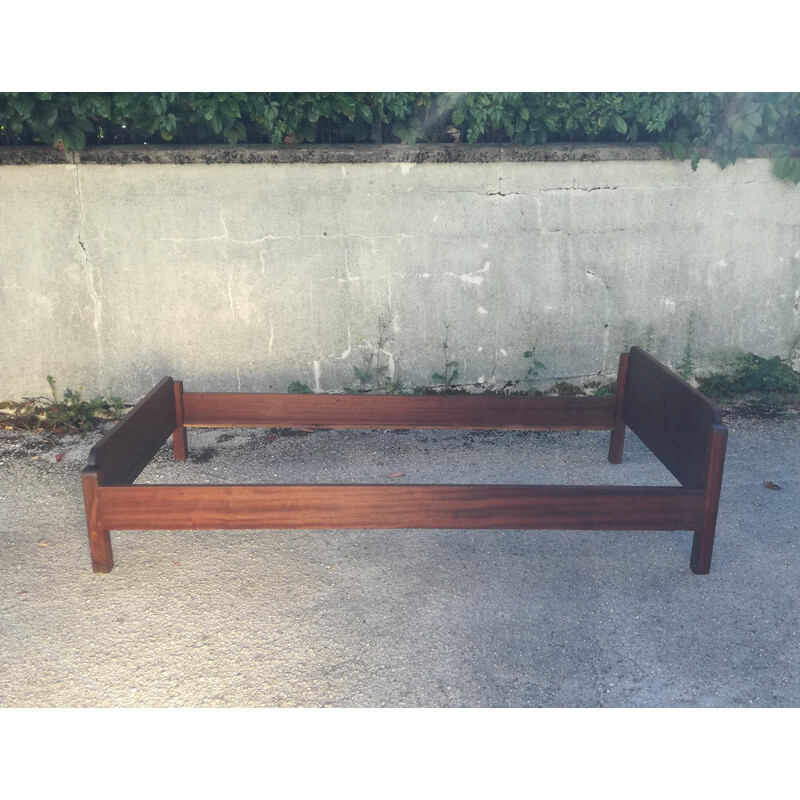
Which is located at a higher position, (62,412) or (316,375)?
(316,375)

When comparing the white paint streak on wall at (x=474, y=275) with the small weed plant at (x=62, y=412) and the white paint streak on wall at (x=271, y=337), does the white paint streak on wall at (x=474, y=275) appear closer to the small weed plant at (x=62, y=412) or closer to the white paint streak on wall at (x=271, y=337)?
the white paint streak on wall at (x=271, y=337)

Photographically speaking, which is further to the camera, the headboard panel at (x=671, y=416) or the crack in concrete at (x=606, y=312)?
the crack in concrete at (x=606, y=312)

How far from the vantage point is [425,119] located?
5320 millimetres

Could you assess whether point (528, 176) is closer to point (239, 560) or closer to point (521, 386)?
point (521, 386)

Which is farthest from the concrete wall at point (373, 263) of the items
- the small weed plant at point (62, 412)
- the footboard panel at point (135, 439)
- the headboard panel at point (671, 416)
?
the headboard panel at point (671, 416)

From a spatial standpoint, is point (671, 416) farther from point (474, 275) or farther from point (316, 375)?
point (316, 375)

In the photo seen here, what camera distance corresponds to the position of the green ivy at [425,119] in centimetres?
496

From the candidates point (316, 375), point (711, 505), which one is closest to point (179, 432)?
point (316, 375)

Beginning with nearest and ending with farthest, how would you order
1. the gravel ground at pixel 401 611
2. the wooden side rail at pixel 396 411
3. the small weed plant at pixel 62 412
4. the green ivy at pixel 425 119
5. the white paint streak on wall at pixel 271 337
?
the gravel ground at pixel 401 611 < the wooden side rail at pixel 396 411 < the green ivy at pixel 425 119 < the small weed plant at pixel 62 412 < the white paint streak on wall at pixel 271 337

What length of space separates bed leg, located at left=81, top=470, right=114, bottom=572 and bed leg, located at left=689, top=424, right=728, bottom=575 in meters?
2.57

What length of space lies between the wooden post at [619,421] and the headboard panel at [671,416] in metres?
0.02

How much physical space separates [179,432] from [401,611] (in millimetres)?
2045

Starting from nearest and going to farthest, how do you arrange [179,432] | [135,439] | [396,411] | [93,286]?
1. [135,439]
2. [396,411]
3. [179,432]
4. [93,286]

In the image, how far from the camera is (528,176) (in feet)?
17.5
